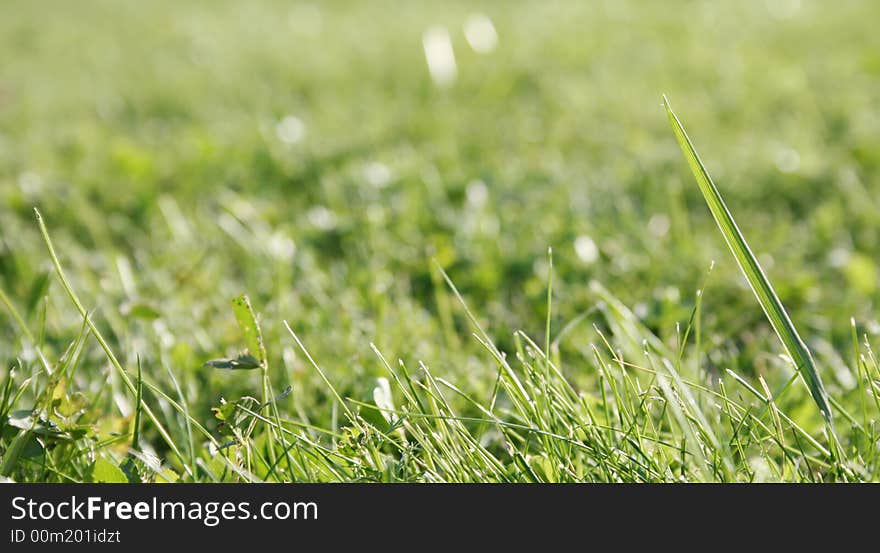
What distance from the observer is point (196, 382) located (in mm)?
1649

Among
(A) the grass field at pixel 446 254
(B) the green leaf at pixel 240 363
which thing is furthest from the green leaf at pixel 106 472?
(B) the green leaf at pixel 240 363

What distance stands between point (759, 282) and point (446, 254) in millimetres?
1201

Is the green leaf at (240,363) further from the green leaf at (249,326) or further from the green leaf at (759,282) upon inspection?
the green leaf at (759,282)

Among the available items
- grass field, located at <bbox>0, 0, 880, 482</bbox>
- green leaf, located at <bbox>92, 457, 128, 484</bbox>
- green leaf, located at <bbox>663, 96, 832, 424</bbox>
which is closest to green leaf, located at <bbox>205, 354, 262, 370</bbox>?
grass field, located at <bbox>0, 0, 880, 482</bbox>

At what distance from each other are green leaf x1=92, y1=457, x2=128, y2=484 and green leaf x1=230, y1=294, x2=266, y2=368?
23 centimetres

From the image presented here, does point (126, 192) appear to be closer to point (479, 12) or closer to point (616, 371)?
point (616, 371)

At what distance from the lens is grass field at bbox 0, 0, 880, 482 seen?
1.16 m

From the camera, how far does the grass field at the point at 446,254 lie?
1.16 m

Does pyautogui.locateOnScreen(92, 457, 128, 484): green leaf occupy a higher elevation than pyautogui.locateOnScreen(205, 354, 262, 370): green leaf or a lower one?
lower

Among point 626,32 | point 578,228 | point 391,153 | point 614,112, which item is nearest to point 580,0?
point 626,32

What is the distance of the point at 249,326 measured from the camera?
1210 millimetres

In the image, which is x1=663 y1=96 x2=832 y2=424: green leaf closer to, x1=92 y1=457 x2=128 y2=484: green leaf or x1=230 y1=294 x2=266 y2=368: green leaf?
x1=230 y1=294 x2=266 y2=368: green leaf

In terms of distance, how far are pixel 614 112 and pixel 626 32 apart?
49.6 inches

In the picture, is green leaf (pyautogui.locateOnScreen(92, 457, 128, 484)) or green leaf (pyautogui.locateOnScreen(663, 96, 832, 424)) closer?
green leaf (pyautogui.locateOnScreen(663, 96, 832, 424))
